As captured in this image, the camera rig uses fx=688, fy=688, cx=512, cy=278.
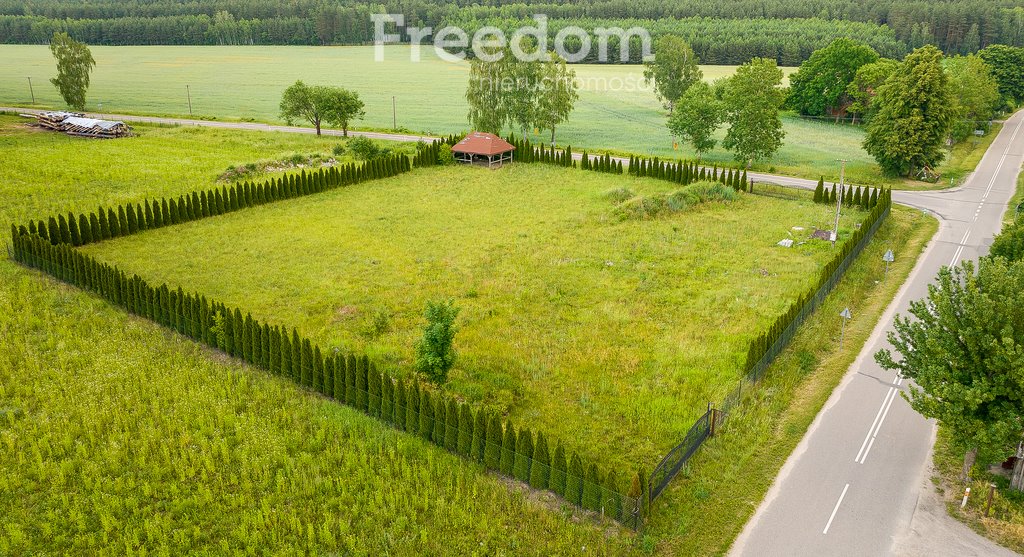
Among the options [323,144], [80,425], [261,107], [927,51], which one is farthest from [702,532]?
[261,107]

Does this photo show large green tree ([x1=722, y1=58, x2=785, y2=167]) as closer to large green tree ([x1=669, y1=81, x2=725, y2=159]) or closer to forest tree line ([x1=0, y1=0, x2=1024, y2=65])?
large green tree ([x1=669, y1=81, x2=725, y2=159])

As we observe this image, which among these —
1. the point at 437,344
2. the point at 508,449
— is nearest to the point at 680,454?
the point at 508,449

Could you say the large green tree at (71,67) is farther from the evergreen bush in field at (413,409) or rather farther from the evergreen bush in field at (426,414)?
the evergreen bush in field at (426,414)

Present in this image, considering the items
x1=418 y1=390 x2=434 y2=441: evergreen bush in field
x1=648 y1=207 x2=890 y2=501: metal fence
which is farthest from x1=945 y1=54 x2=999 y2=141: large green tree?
x1=418 y1=390 x2=434 y2=441: evergreen bush in field

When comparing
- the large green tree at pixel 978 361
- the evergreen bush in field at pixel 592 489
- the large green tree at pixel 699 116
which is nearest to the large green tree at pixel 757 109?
the large green tree at pixel 699 116

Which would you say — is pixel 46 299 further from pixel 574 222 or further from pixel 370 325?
pixel 574 222
